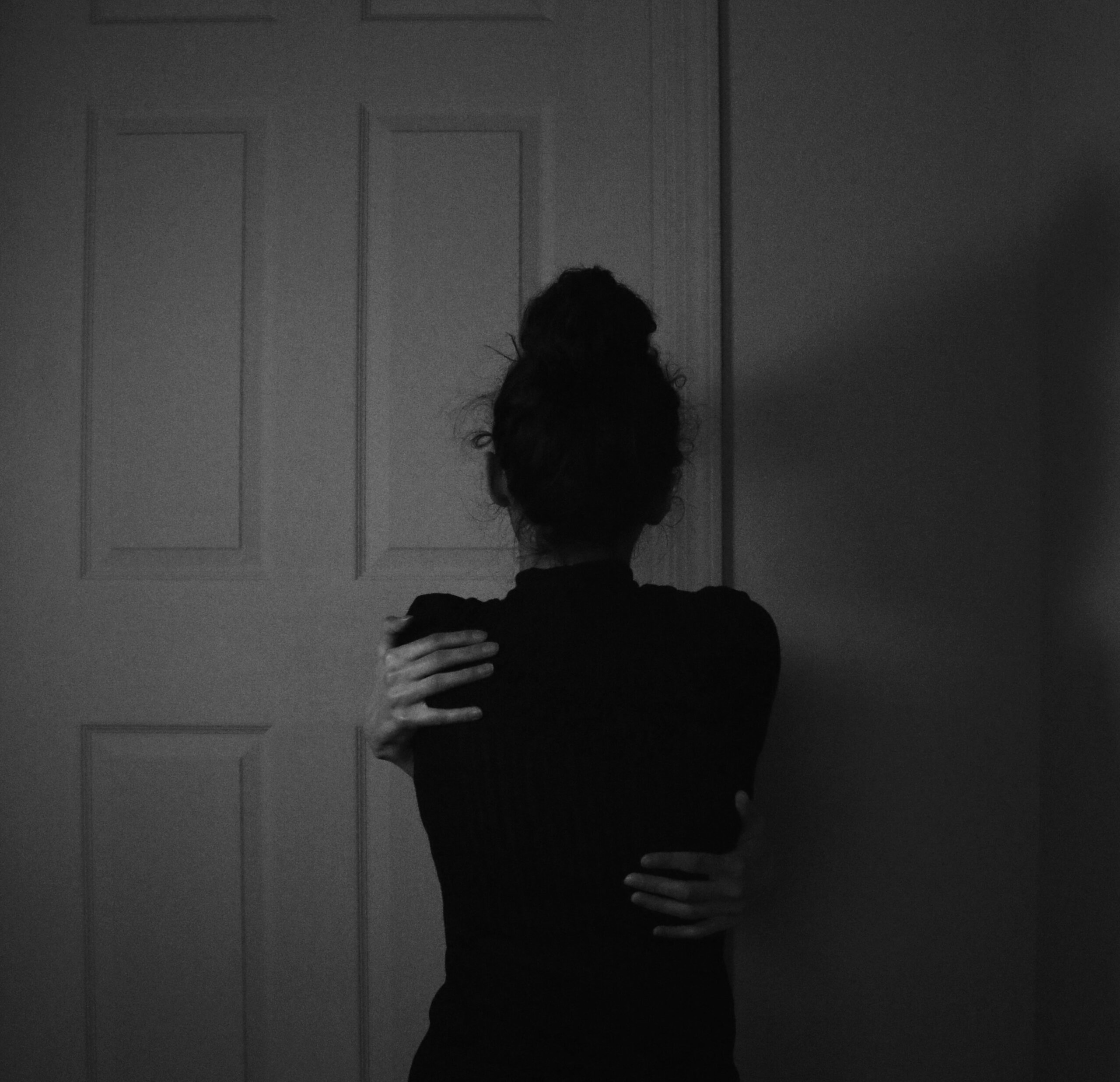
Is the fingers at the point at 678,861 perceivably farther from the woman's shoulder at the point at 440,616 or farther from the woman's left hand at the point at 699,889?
the woman's shoulder at the point at 440,616

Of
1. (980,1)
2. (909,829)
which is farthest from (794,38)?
(909,829)

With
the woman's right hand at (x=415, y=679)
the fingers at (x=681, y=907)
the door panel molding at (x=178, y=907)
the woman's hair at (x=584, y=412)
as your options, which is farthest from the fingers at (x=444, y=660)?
the door panel molding at (x=178, y=907)

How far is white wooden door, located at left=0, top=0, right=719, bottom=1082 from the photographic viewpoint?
3.57ft

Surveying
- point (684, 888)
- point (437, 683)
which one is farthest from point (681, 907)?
point (437, 683)

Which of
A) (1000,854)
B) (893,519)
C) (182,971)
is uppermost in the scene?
(893,519)

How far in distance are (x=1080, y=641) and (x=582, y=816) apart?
2.47ft

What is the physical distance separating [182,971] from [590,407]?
1.06 metres

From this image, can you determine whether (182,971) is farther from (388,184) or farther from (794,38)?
(794,38)

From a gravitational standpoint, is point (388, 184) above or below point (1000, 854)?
above

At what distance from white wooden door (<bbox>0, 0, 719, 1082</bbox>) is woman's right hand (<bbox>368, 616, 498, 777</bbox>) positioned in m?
0.33

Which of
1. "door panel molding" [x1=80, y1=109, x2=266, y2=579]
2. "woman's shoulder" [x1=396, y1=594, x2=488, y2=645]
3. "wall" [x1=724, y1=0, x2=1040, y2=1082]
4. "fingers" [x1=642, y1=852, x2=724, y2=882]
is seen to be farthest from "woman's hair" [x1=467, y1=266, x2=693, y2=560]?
"door panel molding" [x1=80, y1=109, x2=266, y2=579]

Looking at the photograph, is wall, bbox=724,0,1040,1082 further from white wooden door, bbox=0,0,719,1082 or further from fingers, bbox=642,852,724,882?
fingers, bbox=642,852,724,882

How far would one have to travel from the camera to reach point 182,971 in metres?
1.09

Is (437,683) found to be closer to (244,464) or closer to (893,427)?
(244,464)
